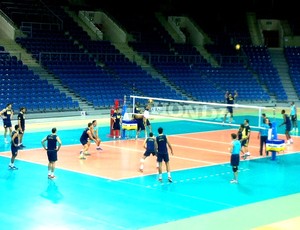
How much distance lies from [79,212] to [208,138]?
49.5 ft

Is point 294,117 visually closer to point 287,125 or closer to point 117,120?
→ point 287,125

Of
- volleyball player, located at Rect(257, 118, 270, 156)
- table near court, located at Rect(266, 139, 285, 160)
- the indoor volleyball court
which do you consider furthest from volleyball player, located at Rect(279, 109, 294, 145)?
table near court, located at Rect(266, 139, 285, 160)

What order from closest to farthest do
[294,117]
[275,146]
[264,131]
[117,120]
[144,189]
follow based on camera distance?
[144,189] → [275,146] → [264,131] → [117,120] → [294,117]

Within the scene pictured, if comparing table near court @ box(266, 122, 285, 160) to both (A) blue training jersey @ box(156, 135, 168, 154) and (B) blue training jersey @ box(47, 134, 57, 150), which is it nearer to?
(A) blue training jersey @ box(156, 135, 168, 154)

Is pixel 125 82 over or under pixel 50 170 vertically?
over

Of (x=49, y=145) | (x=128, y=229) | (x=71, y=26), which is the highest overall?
(x=71, y=26)

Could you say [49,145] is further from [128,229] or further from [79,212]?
[128,229]

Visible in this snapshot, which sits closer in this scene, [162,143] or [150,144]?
[162,143]

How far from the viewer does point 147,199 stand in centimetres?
1647

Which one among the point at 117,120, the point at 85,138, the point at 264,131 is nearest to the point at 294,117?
the point at 264,131

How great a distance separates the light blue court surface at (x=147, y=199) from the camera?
1421cm

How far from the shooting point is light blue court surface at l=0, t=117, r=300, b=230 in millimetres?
14211

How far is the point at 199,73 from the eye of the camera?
159 feet

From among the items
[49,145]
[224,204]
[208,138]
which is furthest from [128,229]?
[208,138]
